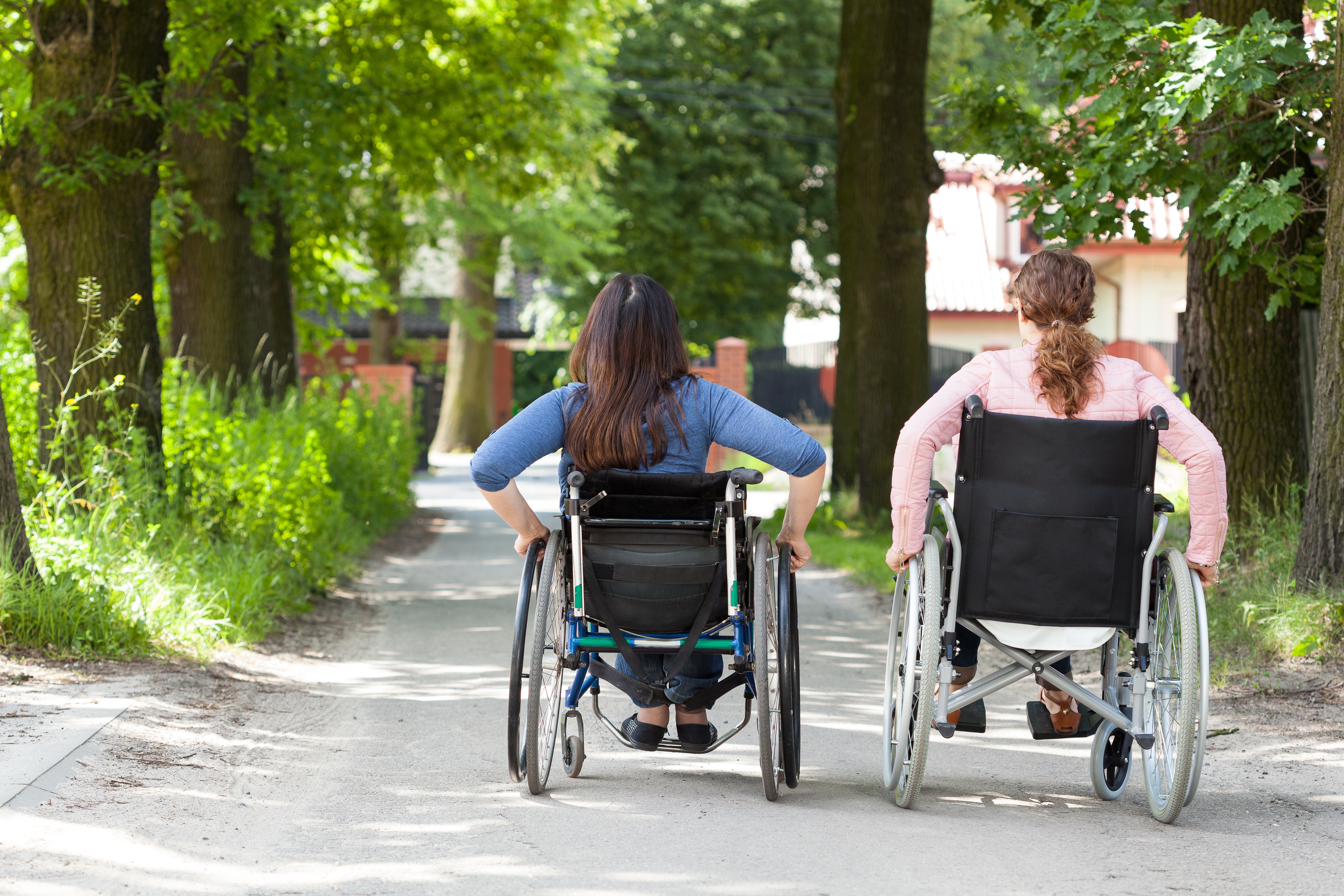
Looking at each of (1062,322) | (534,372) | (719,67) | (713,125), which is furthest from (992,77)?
(534,372)

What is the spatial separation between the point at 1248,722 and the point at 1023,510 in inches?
87.8

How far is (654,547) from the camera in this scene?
4.29 m

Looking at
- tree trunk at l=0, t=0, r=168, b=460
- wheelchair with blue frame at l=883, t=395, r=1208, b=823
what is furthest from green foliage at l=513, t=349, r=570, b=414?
wheelchair with blue frame at l=883, t=395, r=1208, b=823

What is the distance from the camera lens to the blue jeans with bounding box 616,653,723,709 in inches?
177

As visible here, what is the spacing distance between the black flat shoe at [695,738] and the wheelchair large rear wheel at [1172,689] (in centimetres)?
135

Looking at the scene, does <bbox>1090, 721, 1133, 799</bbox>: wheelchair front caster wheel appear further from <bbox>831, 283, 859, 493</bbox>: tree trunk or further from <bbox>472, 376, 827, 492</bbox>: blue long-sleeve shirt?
<bbox>831, 283, 859, 493</bbox>: tree trunk

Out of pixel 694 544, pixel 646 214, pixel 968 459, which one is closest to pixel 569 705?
pixel 694 544

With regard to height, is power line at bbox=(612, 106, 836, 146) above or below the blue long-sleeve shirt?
above

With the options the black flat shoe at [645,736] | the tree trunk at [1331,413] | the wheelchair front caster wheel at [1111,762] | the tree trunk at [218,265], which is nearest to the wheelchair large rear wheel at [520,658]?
the black flat shoe at [645,736]

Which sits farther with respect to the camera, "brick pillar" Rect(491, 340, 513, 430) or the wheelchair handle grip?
"brick pillar" Rect(491, 340, 513, 430)

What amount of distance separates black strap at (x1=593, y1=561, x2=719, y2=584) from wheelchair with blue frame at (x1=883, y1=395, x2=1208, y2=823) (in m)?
0.61

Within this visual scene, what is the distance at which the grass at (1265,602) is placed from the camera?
638cm

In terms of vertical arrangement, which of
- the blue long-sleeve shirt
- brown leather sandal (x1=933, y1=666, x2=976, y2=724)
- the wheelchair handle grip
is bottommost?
brown leather sandal (x1=933, y1=666, x2=976, y2=724)

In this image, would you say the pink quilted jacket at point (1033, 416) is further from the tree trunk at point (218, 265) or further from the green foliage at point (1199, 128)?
the tree trunk at point (218, 265)
